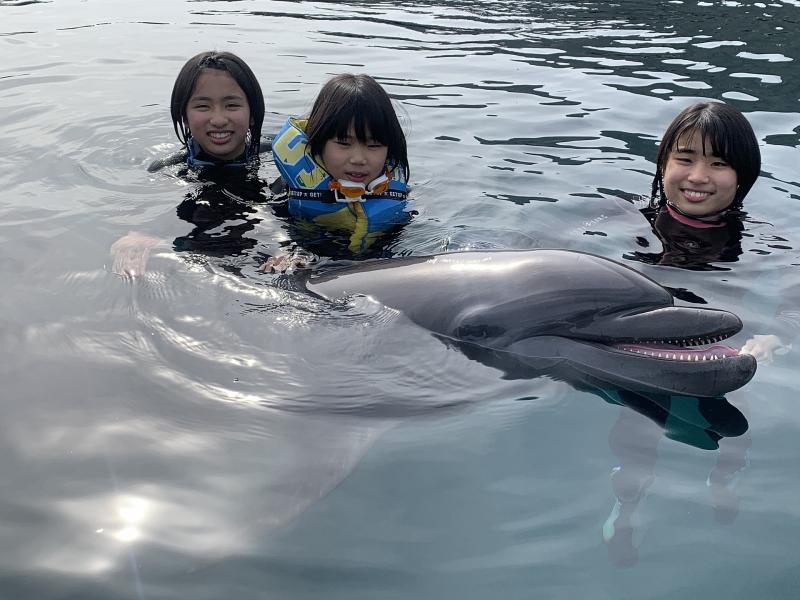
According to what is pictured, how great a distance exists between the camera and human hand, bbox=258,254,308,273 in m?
5.75

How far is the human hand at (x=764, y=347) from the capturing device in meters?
4.95

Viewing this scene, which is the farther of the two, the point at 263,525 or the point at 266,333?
the point at 266,333

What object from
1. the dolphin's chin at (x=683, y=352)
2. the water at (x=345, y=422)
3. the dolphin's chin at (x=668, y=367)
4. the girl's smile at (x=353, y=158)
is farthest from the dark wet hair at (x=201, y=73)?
the dolphin's chin at (x=683, y=352)

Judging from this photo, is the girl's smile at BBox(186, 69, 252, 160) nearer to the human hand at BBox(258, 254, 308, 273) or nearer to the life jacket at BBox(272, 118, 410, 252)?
the life jacket at BBox(272, 118, 410, 252)

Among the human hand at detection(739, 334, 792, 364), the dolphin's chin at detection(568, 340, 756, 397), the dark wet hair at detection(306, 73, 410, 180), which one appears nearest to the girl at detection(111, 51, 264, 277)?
the dark wet hair at detection(306, 73, 410, 180)

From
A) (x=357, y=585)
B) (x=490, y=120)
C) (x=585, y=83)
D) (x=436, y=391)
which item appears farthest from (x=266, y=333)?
(x=585, y=83)

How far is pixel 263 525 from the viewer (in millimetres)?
3549

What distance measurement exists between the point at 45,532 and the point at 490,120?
735 cm

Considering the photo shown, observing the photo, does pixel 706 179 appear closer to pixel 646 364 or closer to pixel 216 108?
pixel 646 364

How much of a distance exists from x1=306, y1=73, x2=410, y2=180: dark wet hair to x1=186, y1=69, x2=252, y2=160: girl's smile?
1.00 m

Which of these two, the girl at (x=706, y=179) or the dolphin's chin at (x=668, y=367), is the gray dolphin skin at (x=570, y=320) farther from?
the girl at (x=706, y=179)

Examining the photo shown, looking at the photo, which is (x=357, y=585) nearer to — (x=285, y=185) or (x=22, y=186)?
(x=285, y=185)

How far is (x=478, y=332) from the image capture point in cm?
477

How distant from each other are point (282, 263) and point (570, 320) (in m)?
2.05
